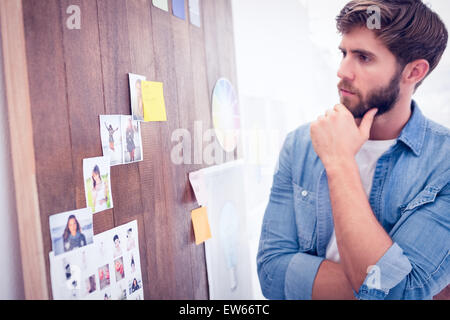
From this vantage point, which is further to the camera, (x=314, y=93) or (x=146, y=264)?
(x=314, y=93)

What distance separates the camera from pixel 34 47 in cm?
64

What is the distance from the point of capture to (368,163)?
3.32 ft

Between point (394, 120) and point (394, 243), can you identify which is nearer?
point (394, 243)

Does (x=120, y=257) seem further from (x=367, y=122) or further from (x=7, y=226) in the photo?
(x=367, y=122)

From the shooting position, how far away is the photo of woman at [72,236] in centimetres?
69

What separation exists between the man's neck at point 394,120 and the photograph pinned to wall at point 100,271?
77 cm

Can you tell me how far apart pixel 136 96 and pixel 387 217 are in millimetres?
769

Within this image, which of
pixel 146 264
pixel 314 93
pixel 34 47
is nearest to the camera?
pixel 34 47

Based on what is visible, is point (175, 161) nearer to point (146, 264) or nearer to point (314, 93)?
point (146, 264)

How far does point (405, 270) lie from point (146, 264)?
0.66 m

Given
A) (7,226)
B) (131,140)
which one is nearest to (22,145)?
(7,226)

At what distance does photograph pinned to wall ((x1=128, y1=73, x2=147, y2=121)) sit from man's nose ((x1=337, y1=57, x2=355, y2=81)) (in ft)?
1.88
